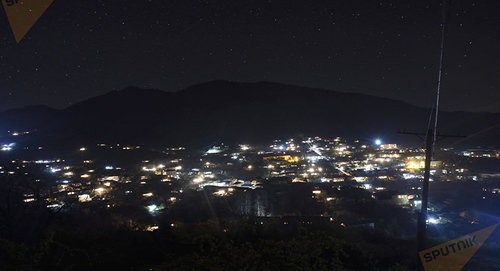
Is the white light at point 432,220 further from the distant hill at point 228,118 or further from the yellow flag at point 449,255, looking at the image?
the distant hill at point 228,118

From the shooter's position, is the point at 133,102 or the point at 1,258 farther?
the point at 133,102

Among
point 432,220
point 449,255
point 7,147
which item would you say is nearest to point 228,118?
point 7,147

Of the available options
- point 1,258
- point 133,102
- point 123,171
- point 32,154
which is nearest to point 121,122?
point 133,102

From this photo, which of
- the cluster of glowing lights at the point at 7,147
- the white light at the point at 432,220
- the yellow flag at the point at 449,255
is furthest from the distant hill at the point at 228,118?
the yellow flag at the point at 449,255

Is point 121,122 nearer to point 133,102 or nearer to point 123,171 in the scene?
point 133,102

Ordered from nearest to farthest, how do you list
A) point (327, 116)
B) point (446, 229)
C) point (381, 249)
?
point (381, 249) < point (446, 229) < point (327, 116)

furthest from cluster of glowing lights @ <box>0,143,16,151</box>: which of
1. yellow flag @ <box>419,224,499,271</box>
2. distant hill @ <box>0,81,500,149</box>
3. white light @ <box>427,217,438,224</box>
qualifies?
yellow flag @ <box>419,224,499,271</box>
